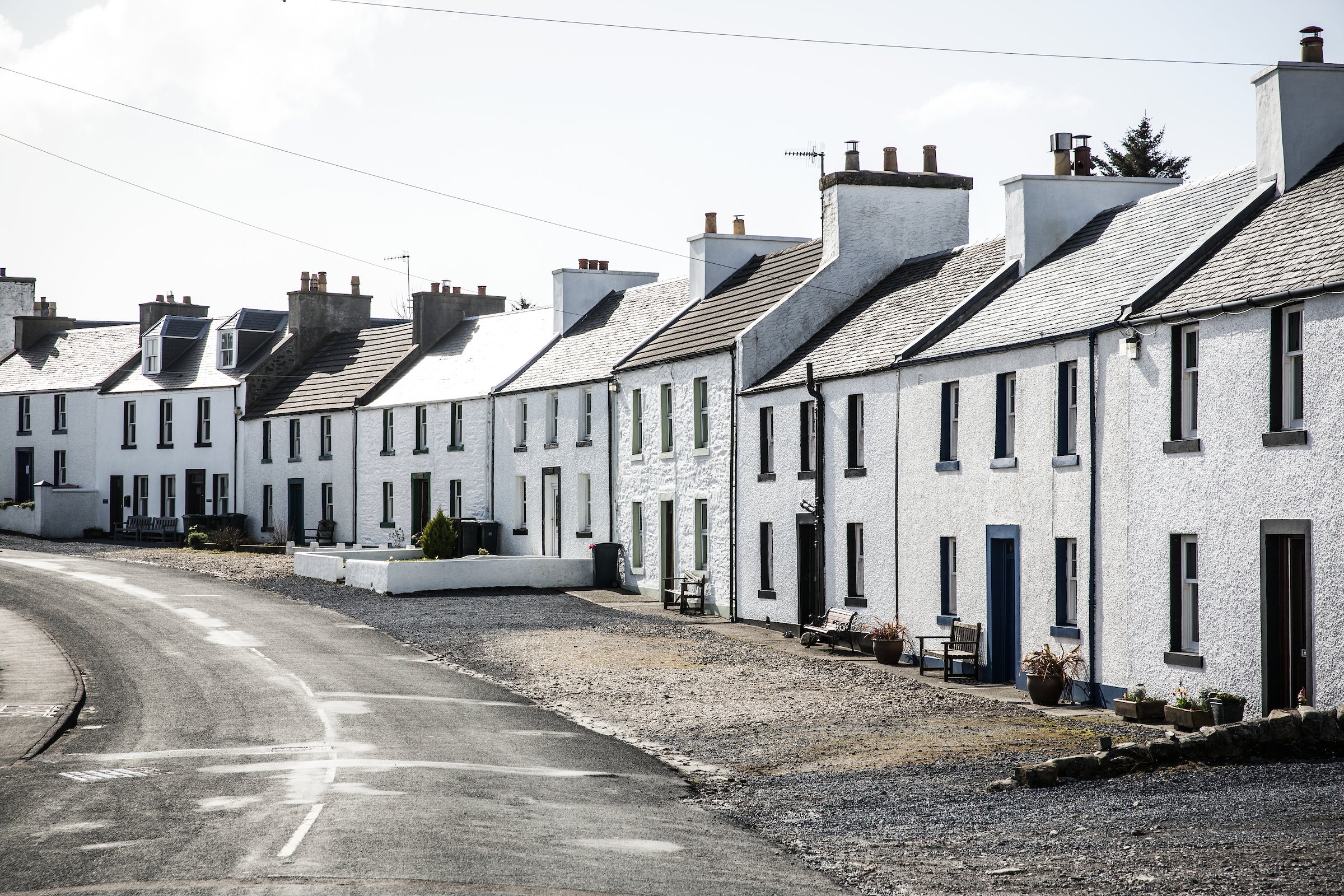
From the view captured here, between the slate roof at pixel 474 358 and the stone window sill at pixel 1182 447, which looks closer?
the stone window sill at pixel 1182 447

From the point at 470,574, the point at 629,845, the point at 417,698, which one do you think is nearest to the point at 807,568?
the point at 417,698

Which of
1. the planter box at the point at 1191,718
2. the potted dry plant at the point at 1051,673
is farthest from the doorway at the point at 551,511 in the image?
the planter box at the point at 1191,718

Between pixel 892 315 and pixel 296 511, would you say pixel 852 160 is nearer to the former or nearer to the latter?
pixel 892 315

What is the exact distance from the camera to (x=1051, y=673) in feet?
64.5

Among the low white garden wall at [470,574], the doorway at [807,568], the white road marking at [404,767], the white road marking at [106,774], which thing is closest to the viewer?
the white road marking at [106,774]

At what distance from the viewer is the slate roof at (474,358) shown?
45656mm

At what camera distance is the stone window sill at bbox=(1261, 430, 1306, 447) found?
52.1 ft

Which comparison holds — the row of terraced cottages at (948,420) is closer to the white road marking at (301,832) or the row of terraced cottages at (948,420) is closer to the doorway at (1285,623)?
the doorway at (1285,623)

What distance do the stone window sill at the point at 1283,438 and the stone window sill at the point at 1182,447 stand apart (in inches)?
43.7

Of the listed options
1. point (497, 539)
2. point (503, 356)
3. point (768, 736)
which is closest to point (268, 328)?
point (503, 356)

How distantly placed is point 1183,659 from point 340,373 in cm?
4103

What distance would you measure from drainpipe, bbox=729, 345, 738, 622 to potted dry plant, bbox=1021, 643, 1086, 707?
1188 centimetres

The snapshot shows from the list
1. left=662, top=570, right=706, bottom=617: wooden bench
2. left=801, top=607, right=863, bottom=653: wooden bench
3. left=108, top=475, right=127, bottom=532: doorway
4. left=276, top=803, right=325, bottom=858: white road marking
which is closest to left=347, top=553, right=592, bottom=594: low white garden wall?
left=662, top=570, right=706, bottom=617: wooden bench

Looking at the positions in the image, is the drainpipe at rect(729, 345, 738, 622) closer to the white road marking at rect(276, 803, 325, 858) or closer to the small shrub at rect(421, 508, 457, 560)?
the small shrub at rect(421, 508, 457, 560)
